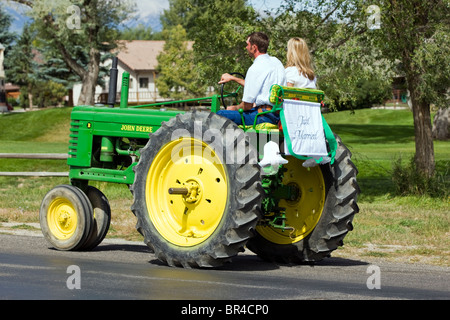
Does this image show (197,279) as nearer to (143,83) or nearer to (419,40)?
(419,40)

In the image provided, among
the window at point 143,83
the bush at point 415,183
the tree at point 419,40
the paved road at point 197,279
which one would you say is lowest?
the paved road at point 197,279

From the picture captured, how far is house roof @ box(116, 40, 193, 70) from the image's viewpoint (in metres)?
90.4

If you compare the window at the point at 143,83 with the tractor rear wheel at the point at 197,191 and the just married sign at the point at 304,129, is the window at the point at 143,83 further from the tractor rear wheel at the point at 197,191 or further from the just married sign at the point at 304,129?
the just married sign at the point at 304,129

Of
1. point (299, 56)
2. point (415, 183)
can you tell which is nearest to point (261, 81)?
point (299, 56)

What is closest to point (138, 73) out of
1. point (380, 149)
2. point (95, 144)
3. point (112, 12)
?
point (112, 12)

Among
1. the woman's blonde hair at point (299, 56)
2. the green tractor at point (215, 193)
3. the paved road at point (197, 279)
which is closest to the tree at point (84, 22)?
the green tractor at point (215, 193)

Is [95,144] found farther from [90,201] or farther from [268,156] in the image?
[268,156]

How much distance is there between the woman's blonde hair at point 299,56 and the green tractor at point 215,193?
293mm

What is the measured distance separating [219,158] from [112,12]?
43.2 metres

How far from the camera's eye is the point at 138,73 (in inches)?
3580

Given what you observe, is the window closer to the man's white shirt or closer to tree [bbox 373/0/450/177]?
tree [bbox 373/0/450/177]

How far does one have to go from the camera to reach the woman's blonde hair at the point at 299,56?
865 centimetres
